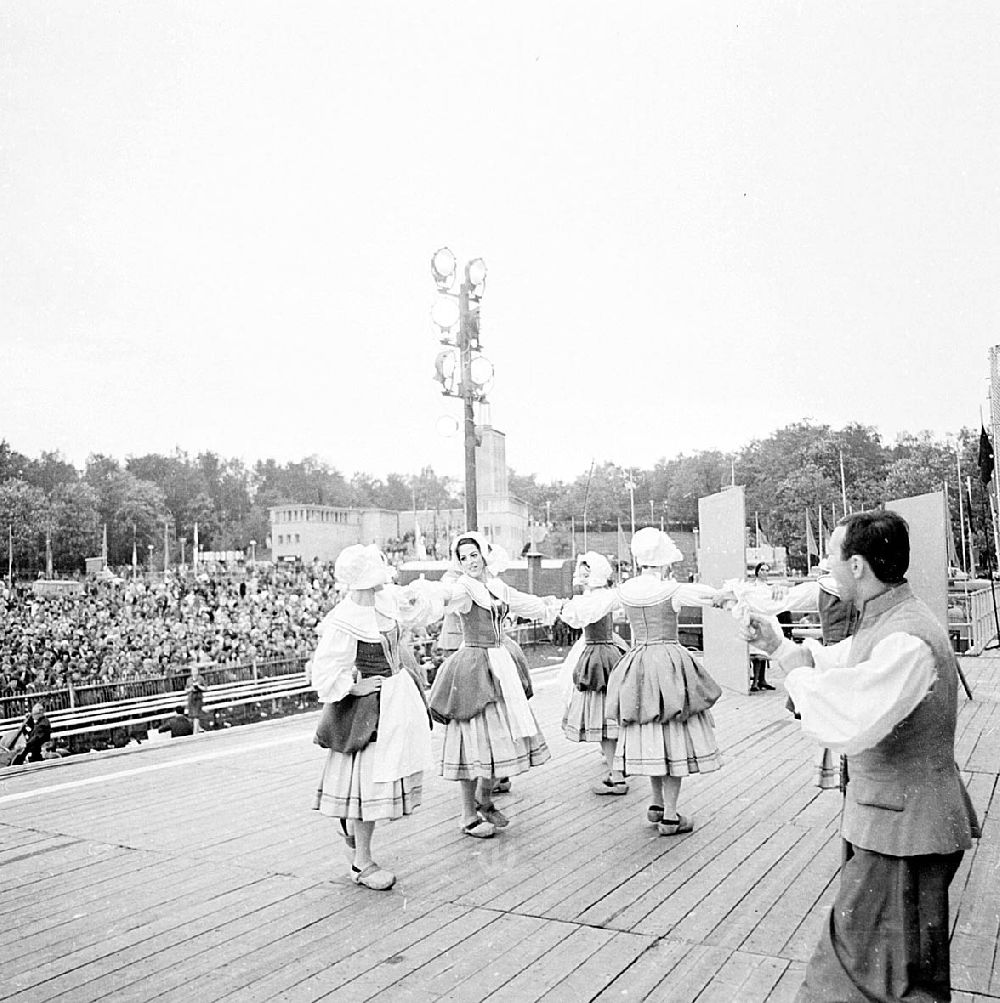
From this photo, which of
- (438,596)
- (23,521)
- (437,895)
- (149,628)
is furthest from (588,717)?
(23,521)

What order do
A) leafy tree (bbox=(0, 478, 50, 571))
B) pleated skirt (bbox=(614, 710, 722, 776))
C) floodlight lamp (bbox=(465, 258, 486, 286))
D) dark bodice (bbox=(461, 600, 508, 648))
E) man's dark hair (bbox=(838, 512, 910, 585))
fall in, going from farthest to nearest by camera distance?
leafy tree (bbox=(0, 478, 50, 571)) < floodlight lamp (bbox=(465, 258, 486, 286)) < dark bodice (bbox=(461, 600, 508, 648)) < pleated skirt (bbox=(614, 710, 722, 776)) < man's dark hair (bbox=(838, 512, 910, 585))

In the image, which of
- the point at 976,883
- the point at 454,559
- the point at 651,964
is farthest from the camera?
the point at 454,559

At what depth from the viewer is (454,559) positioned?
5035mm

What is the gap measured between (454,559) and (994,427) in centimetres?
686

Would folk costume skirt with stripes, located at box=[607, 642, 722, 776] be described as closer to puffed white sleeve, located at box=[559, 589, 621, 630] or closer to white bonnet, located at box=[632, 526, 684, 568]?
white bonnet, located at box=[632, 526, 684, 568]

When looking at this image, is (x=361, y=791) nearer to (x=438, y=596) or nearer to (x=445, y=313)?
(x=438, y=596)

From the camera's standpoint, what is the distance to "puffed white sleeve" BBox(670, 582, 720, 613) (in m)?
4.27

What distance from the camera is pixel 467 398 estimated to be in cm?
754

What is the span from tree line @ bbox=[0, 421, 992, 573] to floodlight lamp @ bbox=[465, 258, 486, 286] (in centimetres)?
1744

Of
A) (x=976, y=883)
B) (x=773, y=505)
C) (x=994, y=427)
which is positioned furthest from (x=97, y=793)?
(x=773, y=505)

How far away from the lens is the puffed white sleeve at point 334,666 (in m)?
3.78

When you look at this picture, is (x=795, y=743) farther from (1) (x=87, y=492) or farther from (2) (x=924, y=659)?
(1) (x=87, y=492)

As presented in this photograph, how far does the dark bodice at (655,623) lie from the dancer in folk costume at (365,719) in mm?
1362

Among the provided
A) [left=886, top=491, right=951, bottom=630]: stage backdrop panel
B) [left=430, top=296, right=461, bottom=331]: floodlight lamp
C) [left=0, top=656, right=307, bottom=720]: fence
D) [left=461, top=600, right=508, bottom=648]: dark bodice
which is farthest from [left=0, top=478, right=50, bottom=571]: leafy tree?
[left=886, top=491, right=951, bottom=630]: stage backdrop panel
